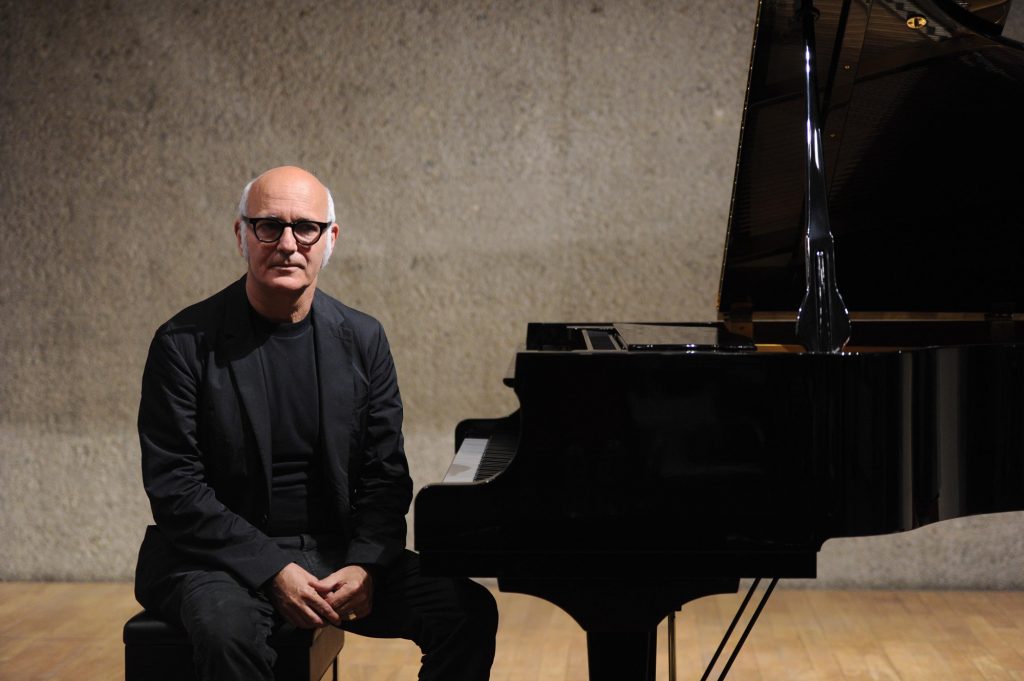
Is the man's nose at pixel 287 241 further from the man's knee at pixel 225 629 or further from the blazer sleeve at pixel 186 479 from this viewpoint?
the man's knee at pixel 225 629

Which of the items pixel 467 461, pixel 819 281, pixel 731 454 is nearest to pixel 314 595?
pixel 467 461

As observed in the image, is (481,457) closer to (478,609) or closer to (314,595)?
(478,609)

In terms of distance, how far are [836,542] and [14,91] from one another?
12.3 ft

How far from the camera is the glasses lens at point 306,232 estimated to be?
234cm

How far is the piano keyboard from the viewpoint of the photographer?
Result: 6.91 feet

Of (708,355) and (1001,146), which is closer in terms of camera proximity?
(708,355)

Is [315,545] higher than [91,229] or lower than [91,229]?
lower

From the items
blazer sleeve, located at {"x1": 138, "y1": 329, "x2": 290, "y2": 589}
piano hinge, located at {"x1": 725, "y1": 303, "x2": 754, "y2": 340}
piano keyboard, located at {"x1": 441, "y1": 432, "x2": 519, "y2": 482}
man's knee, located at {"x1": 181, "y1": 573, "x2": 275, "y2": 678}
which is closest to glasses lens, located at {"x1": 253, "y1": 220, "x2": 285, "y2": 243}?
blazer sleeve, located at {"x1": 138, "y1": 329, "x2": 290, "y2": 589}

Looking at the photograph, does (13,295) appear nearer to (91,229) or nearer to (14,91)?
(91,229)

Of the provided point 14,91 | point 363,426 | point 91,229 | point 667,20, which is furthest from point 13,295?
point 667,20

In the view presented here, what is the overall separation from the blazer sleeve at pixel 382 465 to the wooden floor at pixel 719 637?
1.02m

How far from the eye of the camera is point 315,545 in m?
2.36

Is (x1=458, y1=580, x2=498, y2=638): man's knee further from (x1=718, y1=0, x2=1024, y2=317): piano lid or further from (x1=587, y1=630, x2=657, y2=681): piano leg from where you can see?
(x1=718, y1=0, x2=1024, y2=317): piano lid

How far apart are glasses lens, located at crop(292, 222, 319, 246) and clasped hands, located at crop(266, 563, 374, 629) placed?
69cm
